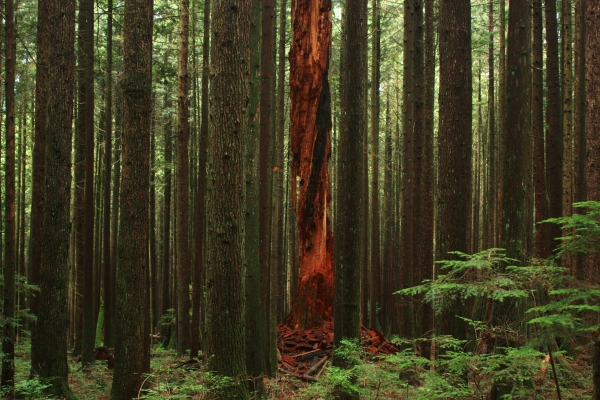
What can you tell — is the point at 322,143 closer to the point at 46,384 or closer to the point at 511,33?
the point at 511,33

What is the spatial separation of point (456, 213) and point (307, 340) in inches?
227

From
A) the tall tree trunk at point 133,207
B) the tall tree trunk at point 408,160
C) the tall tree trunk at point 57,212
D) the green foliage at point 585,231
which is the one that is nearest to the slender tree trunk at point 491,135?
the tall tree trunk at point 408,160

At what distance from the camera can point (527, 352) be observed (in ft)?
14.2

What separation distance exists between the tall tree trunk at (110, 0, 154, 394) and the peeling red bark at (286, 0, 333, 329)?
214 inches

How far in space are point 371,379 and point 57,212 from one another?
5833 mm

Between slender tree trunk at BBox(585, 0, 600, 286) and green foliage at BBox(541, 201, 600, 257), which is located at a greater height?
slender tree trunk at BBox(585, 0, 600, 286)

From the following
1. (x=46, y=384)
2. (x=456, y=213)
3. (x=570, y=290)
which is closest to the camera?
(x=570, y=290)

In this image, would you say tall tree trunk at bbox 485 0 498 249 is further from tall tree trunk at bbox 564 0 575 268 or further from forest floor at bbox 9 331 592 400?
forest floor at bbox 9 331 592 400

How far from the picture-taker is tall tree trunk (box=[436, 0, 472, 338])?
7523mm

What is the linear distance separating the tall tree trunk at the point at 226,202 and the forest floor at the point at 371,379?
0.37 metres

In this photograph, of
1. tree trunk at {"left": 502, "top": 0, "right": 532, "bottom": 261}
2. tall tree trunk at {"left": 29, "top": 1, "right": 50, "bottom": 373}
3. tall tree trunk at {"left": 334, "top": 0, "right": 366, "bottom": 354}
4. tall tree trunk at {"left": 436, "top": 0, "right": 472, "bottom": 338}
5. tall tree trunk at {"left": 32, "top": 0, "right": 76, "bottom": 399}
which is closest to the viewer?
tree trunk at {"left": 502, "top": 0, "right": 532, "bottom": 261}

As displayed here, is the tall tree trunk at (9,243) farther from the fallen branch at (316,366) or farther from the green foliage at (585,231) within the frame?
the green foliage at (585,231)

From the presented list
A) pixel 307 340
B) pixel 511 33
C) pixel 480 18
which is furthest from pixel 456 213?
pixel 480 18

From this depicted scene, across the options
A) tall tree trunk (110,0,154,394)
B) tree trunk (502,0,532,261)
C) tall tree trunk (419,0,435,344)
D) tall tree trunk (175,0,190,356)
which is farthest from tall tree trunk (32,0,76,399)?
tree trunk (502,0,532,261)
